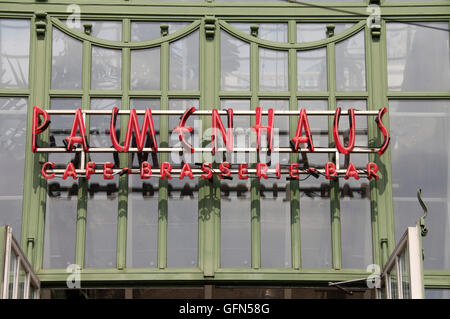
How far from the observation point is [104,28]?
70.3 ft

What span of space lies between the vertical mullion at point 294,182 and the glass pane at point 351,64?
85cm

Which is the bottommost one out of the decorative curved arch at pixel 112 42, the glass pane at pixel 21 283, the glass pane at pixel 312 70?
the glass pane at pixel 21 283

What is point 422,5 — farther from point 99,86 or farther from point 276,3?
point 99,86

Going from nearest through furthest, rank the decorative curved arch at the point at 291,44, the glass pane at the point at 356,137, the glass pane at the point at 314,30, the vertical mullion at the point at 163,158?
the vertical mullion at the point at 163,158, the glass pane at the point at 356,137, the decorative curved arch at the point at 291,44, the glass pane at the point at 314,30

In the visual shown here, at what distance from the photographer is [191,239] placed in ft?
66.4

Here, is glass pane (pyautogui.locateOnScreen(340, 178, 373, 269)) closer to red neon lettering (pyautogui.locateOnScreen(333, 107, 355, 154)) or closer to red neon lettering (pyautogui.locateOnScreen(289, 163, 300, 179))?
red neon lettering (pyautogui.locateOnScreen(333, 107, 355, 154))

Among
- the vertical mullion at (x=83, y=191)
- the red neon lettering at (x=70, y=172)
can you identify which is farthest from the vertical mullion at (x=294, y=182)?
the red neon lettering at (x=70, y=172)

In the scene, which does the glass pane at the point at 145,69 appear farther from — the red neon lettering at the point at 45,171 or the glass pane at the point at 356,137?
the glass pane at the point at 356,137

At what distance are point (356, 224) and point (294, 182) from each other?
1378mm

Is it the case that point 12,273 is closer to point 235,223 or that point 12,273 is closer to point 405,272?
point 235,223

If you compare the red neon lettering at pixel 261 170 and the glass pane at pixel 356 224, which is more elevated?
the red neon lettering at pixel 261 170

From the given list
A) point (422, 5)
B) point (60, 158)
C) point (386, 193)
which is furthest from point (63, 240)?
point (422, 5)

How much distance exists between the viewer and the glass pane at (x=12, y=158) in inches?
800

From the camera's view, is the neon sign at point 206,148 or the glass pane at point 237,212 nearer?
the neon sign at point 206,148
